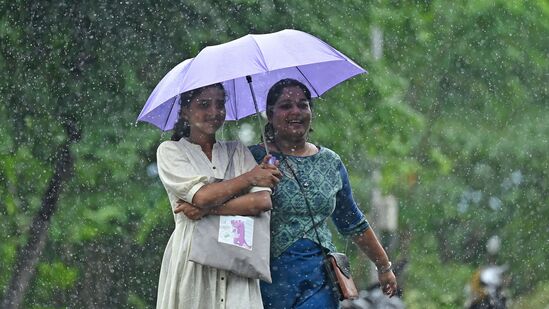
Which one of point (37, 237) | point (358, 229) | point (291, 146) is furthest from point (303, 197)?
point (37, 237)

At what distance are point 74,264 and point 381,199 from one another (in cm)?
583

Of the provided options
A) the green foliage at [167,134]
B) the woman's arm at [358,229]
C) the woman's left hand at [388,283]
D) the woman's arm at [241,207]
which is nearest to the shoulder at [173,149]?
the woman's arm at [241,207]

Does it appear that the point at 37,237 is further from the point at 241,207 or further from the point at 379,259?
the point at 241,207

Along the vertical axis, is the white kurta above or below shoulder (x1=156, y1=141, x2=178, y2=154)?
below

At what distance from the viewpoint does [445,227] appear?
22.5 metres

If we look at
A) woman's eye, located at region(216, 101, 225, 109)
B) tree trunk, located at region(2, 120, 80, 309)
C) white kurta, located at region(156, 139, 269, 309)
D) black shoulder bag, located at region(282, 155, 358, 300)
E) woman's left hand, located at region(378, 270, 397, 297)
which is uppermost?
woman's eye, located at region(216, 101, 225, 109)

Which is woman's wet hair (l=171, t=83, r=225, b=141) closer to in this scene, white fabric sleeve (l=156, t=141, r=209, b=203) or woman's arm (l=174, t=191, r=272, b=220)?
white fabric sleeve (l=156, t=141, r=209, b=203)

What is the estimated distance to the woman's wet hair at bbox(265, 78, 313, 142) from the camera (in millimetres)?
6453

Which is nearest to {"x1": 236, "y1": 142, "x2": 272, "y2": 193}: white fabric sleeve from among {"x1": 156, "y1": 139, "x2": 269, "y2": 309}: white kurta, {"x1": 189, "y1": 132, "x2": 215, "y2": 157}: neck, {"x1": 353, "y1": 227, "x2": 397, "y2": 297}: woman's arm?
{"x1": 156, "y1": 139, "x2": 269, "y2": 309}: white kurta

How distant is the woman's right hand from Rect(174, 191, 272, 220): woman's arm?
4cm

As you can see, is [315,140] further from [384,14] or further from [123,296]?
[123,296]

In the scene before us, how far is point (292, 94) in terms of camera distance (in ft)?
21.0

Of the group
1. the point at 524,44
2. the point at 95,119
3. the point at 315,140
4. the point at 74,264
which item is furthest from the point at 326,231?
the point at 524,44

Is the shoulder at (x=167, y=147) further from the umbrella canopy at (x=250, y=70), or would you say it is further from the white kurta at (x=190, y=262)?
the umbrella canopy at (x=250, y=70)
